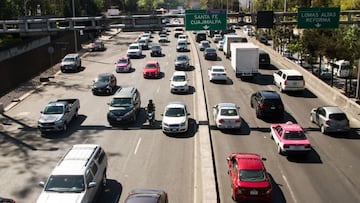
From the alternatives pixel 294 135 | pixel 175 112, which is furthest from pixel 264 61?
pixel 294 135

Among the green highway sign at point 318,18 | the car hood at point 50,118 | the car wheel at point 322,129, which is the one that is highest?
the green highway sign at point 318,18

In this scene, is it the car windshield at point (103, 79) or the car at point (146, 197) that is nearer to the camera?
the car at point (146, 197)

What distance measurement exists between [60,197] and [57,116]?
13.2 metres

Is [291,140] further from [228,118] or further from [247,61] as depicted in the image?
[247,61]

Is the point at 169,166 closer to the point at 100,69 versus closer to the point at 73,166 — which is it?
the point at 73,166

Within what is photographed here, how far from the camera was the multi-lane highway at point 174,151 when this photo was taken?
2023cm

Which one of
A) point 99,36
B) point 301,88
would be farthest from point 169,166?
point 99,36

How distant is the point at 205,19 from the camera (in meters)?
38.2

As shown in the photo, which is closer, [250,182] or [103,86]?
[250,182]

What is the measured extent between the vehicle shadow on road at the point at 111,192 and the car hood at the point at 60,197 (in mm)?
2123

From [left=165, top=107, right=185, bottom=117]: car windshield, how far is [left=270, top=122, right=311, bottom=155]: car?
6480 millimetres

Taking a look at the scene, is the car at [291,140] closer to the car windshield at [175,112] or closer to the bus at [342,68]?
the car windshield at [175,112]

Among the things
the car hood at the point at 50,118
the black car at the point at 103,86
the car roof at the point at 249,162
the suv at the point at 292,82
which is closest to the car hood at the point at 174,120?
the car hood at the point at 50,118

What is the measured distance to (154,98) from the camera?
125 feet
